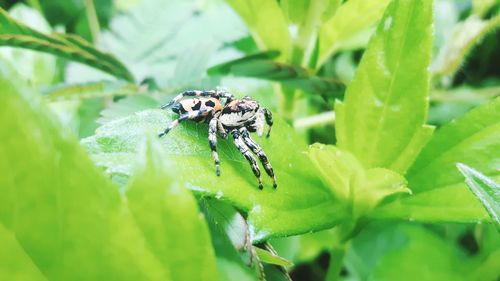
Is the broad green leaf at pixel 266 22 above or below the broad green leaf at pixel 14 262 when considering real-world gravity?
above

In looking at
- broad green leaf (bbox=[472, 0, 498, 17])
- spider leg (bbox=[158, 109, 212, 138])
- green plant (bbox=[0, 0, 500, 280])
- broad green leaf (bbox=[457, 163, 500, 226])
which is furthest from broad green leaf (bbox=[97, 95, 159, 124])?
broad green leaf (bbox=[472, 0, 498, 17])

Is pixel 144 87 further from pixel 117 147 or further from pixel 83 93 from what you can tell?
pixel 117 147

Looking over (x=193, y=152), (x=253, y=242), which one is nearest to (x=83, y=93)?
(x=193, y=152)

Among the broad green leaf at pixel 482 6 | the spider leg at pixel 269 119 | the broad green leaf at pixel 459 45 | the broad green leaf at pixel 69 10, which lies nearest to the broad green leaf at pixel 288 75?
the spider leg at pixel 269 119

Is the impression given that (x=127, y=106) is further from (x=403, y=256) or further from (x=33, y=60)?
(x=403, y=256)

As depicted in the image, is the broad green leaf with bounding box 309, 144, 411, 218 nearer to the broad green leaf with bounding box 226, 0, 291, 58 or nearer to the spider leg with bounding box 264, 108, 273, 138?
the spider leg with bounding box 264, 108, 273, 138

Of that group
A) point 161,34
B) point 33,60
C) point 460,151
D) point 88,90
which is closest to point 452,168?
point 460,151

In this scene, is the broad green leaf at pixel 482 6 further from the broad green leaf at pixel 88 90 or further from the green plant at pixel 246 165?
the broad green leaf at pixel 88 90
